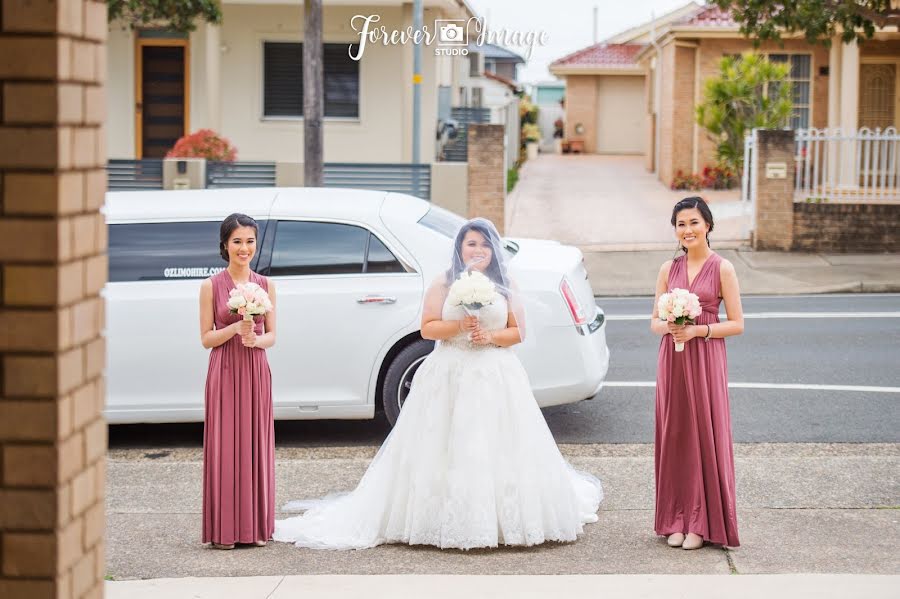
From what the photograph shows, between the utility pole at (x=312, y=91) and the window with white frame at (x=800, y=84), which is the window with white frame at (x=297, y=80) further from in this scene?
the window with white frame at (x=800, y=84)

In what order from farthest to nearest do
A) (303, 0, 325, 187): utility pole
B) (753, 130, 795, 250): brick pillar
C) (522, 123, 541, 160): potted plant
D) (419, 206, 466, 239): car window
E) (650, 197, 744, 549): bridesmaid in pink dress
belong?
1. (522, 123, 541, 160): potted plant
2. (753, 130, 795, 250): brick pillar
3. (303, 0, 325, 187): utility pole
4. (419, 206, 466, 239): car window
5. (650, 197, 744, 549): bridesmaid in pink dress

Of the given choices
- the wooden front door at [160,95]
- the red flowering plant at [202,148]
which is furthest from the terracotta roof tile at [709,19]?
the red flowering plant at [202,148]

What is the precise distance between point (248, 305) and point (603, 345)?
3.48 meters

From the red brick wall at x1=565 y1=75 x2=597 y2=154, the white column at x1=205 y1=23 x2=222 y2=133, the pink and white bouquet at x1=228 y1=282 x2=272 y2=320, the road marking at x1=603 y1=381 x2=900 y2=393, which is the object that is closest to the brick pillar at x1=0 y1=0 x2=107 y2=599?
the pink and white bouquet at x1=228 y1=282 x2=272 y2=320

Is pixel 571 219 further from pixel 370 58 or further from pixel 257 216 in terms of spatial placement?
pixel 257 216

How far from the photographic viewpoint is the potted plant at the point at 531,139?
48594 mm

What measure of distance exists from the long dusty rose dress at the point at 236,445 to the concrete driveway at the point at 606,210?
14.2 meters

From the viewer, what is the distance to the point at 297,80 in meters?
24.1

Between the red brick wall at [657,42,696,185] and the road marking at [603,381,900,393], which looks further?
the red brick wall at [657,42,696,185]

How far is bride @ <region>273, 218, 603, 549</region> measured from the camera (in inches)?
256

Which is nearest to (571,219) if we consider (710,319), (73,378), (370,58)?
(370,58)

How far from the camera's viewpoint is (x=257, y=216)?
8.86 m

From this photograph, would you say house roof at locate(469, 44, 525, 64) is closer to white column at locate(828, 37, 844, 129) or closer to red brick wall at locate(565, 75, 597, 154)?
red brick wall at locate(565, 75, 597, 154)

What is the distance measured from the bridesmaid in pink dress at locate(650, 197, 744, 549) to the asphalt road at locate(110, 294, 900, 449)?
Result: 2615 mm
